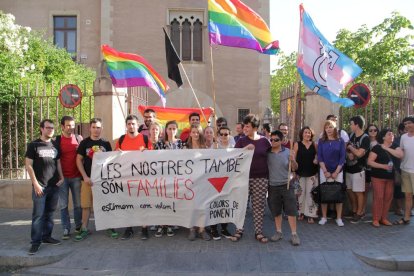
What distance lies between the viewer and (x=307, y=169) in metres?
7.64

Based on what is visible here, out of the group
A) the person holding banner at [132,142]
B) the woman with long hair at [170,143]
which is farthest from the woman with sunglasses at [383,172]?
the person holding banner at [132,142]

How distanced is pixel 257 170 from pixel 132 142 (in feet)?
6.80

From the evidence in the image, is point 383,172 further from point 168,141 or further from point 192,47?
point 192,47

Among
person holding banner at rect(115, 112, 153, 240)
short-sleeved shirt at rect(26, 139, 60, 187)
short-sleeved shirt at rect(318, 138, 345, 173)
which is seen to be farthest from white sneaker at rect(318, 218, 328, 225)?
short-sleeved shirt at rect(26, 139, 60, 187)

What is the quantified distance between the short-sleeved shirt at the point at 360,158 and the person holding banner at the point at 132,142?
3.71m

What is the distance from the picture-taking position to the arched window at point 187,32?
19234 mm

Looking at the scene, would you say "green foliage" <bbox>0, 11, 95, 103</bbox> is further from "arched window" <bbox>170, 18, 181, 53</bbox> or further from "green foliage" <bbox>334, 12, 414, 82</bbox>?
"green foliage" <bbox>334, 12, 414, 82</bbox>

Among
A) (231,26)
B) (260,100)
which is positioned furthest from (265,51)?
(260,100)

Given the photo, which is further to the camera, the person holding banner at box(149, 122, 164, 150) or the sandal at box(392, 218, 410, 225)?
the sandal at box(392, 218, 410, 225)

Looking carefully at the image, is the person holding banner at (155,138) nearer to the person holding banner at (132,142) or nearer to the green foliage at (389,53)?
the person holding banner at (132,142)

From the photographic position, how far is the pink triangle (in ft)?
21.7

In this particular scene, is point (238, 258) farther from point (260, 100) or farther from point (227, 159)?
point (260, 100)

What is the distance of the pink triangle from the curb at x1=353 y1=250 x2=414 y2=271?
222 cm

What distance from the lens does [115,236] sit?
676 centimetres
